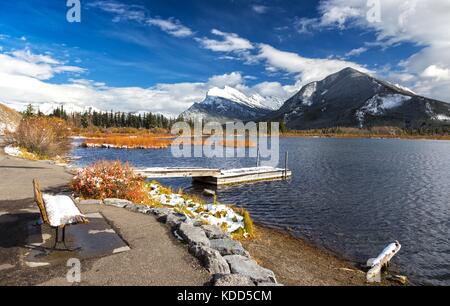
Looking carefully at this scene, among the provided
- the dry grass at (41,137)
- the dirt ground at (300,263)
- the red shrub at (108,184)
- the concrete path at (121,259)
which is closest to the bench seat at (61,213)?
the concrete path at (121,259)

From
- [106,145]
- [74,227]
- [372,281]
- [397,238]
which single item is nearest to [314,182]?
[397,238]

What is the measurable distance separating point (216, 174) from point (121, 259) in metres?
25.4

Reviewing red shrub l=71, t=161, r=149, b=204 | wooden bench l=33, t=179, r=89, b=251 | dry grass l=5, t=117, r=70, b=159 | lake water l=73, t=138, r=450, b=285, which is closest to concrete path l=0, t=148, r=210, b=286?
wooden bench l=33, t=179, r=89, b=251

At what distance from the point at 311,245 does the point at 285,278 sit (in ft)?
19.8

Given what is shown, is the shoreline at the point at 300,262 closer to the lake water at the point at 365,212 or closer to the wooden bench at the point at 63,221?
the lake water at the point at 365,212

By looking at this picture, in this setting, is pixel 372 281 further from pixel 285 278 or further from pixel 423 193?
pixel 423 193

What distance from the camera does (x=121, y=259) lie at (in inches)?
341

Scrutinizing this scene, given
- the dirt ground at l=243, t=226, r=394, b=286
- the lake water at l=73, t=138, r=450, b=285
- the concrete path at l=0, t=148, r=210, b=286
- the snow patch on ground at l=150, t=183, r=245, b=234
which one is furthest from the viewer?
the snow patch on ground at l=150, t=183, r=245, b=234

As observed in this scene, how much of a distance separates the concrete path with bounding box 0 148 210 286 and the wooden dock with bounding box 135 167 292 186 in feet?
57.2

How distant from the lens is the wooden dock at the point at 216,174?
3150 cm

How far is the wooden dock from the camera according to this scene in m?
31.5

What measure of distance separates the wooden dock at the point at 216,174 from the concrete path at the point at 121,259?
17.4m

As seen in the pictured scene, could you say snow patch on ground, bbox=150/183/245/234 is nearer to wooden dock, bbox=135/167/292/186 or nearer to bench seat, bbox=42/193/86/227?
bench seat, bbox=42/193/86/227

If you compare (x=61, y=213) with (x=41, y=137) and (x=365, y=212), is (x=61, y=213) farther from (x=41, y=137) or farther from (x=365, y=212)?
(x=41, y=137)
